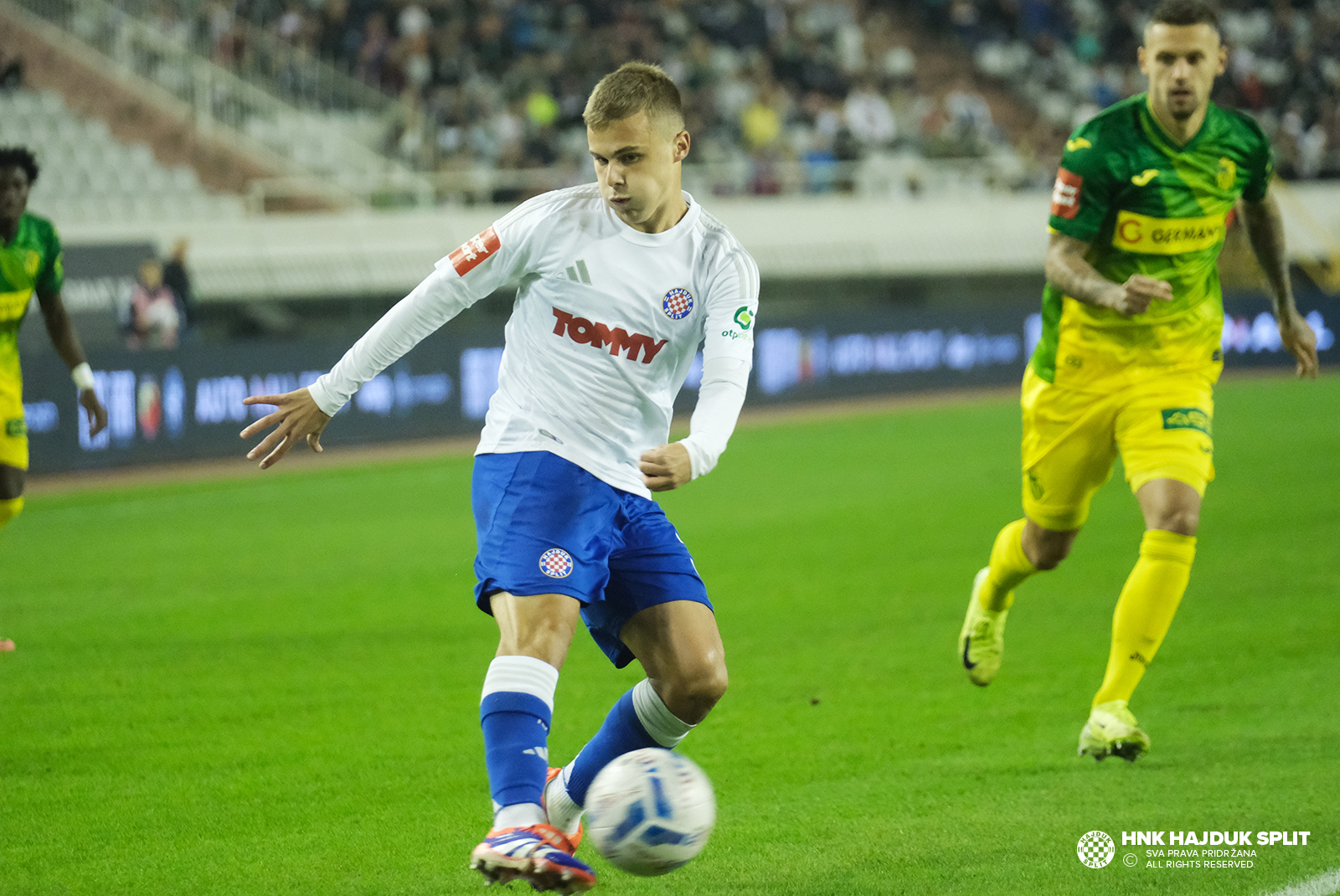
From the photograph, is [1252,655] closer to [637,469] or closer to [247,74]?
[637,469]

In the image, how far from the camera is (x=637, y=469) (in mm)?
4281

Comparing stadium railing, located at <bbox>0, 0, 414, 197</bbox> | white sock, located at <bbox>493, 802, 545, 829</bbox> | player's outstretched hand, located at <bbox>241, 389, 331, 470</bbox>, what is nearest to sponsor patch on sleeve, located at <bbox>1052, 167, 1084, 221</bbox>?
player's outstretched hand, located at <bbox>241, 389, 331, 470</bbox>

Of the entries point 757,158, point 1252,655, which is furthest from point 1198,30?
point 757,158

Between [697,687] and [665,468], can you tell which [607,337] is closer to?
[665,468]

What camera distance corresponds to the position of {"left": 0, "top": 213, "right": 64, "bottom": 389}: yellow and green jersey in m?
7.22

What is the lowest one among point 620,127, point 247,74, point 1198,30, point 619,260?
point 619,260

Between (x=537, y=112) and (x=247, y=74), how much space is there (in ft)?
14.6

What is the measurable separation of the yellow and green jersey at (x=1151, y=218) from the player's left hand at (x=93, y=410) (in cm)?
486

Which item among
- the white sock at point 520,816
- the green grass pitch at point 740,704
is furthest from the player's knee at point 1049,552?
the white sock at point 520,816

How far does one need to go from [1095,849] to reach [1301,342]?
8.36ft

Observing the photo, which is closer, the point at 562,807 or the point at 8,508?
the point at 562,807

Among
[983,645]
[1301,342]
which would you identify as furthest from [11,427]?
[1301,342]

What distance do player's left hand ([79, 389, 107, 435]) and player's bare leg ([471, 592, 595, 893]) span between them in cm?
433

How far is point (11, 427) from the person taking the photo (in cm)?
730
